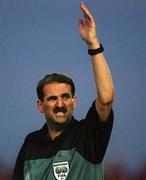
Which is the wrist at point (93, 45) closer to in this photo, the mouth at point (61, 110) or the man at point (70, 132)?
the man at point (70, 132)

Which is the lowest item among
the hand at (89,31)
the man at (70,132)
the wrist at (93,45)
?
the man at (70,132)

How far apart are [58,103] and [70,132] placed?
0.32 ft

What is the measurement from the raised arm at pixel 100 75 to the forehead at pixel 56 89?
15cm

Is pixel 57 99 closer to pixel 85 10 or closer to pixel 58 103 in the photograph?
pixel 58 103

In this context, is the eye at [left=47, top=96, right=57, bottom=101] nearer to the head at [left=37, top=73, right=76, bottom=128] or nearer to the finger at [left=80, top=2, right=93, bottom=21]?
the head at [left=37, top=73, right=76, bottom=128]

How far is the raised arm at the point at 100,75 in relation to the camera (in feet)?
3.34

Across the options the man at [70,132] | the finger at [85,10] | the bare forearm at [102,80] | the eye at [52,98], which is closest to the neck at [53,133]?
the man at [70,132]

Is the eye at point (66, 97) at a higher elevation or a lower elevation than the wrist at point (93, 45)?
lower

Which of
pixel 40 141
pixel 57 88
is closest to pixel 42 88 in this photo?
pixel 57 88

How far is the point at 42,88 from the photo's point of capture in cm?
122

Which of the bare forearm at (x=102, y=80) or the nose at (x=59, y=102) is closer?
the bare forearm at (x=102, y=80)

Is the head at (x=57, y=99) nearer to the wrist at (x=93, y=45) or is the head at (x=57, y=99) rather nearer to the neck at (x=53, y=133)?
the neck at (x=53, y=133)

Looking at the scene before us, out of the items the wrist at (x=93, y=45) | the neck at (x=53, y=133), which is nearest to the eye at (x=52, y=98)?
the neck at (x=53, y=133)

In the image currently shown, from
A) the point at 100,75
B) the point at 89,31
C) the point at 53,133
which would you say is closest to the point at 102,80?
the point at 100,75
